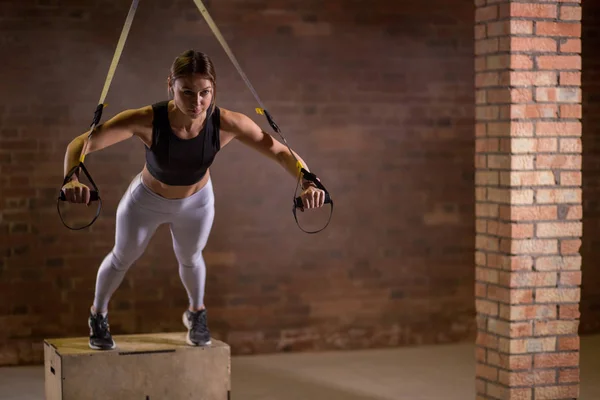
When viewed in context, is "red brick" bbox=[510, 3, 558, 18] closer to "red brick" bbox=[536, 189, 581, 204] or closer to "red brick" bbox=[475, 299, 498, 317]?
"red brick" bbox=[536, 189, 581, 204]

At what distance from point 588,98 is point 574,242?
3.00 metres

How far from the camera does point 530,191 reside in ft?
16.2

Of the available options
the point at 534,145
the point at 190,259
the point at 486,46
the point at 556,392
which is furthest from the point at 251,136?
the point at 556,392

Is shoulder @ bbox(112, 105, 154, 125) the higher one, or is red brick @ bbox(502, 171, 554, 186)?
shoulder @ bbox(112, 105, 154, 125)

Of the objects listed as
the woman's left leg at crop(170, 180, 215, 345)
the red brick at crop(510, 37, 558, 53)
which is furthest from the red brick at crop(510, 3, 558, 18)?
the woman's left leg at crop(170, 180, 215, 345)

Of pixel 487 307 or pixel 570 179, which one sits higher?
pixel 570 179

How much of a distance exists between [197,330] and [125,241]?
61cm

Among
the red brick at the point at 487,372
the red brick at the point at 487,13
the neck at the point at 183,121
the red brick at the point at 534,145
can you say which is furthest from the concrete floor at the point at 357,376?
the red brick at the point at 487,13

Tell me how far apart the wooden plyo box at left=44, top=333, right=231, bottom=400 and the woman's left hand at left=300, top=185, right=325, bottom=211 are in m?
1.12

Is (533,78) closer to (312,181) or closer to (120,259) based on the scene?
(312,181)

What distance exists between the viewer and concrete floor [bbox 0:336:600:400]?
609cm

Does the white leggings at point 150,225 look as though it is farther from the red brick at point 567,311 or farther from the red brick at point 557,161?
the red brick at point 567,311

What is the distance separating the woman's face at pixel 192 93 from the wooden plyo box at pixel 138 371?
125cm

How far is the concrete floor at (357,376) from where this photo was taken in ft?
20.0
